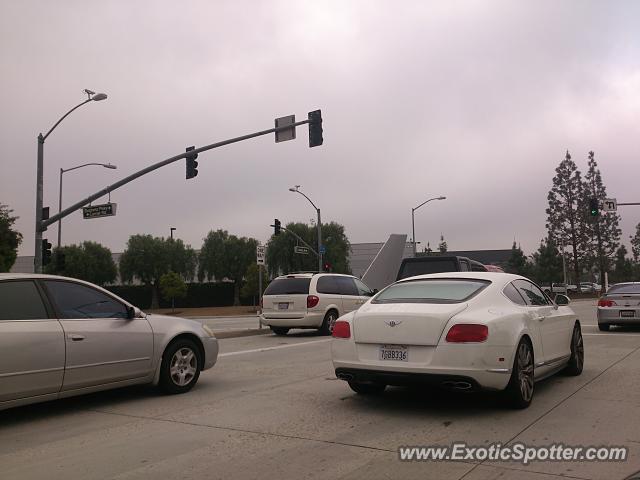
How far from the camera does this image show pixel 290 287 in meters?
15.4

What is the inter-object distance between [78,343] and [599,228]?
7932 cm

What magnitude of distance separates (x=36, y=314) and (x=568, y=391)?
6.15m

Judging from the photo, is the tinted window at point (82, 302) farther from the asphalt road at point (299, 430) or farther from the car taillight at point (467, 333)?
the car taillight at point (467, 333)

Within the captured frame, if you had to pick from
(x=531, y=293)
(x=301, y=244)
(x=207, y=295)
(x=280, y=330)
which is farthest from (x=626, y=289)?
(x=207, y=295)

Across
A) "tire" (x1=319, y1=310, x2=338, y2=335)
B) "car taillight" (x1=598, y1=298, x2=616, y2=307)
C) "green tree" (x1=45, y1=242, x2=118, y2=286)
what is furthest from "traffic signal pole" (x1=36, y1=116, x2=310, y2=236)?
"green tree" (x1=45, y1=242, x2=118, y2=286)

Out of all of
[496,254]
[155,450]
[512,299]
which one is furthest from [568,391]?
[496,254]

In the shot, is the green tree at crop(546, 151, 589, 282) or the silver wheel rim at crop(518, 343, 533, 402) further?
the green tree at crop(546, 151, 589, 282)

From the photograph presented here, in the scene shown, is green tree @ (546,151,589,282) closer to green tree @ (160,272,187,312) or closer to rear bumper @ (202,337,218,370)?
green tree @ (160,272,187,312)

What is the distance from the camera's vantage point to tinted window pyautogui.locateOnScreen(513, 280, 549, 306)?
6984 mm

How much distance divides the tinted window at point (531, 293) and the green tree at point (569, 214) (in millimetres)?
69530

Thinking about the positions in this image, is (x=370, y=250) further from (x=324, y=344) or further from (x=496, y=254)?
(x=324, y=344)

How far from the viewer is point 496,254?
134m

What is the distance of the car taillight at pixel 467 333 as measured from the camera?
550cm

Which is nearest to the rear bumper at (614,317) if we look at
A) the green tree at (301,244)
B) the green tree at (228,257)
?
the green tree at (301,244)
